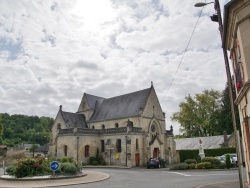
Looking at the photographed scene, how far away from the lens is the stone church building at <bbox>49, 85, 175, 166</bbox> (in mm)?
37250

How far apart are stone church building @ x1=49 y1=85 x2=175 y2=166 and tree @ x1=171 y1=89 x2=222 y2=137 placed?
13359 mm

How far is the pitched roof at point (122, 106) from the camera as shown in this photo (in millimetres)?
41156

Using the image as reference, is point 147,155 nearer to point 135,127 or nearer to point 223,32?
point 135,127

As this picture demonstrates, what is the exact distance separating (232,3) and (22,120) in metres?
117

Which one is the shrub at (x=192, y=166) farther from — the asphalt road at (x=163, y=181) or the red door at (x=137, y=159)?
the red door at (x=137, y=159)

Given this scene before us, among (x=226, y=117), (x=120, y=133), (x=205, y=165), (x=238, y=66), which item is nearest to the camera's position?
(x=238, y=66)

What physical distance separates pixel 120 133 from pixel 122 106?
23.2 ft

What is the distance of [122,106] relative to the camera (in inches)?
1719

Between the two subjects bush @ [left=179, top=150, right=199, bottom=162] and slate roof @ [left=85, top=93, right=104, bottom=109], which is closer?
bush @ [left=179, top=150, right=199, bottom=162]

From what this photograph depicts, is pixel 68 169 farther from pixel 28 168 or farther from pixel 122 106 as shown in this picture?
pixel 122 106

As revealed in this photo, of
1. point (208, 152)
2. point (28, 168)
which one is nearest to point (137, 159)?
point (208, 152)

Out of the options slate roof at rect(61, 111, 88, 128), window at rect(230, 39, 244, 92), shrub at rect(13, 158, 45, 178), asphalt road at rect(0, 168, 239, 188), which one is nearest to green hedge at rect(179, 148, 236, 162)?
slate roof at rect(61, 111, 88, 128)

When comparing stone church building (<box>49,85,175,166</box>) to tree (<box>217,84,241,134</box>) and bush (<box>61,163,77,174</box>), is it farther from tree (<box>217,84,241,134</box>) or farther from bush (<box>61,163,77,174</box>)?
bush (<box>61,163,77,174</box>)

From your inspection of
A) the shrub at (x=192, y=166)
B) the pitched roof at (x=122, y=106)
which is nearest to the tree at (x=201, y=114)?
the pitched roof at (x=122, y=106)
